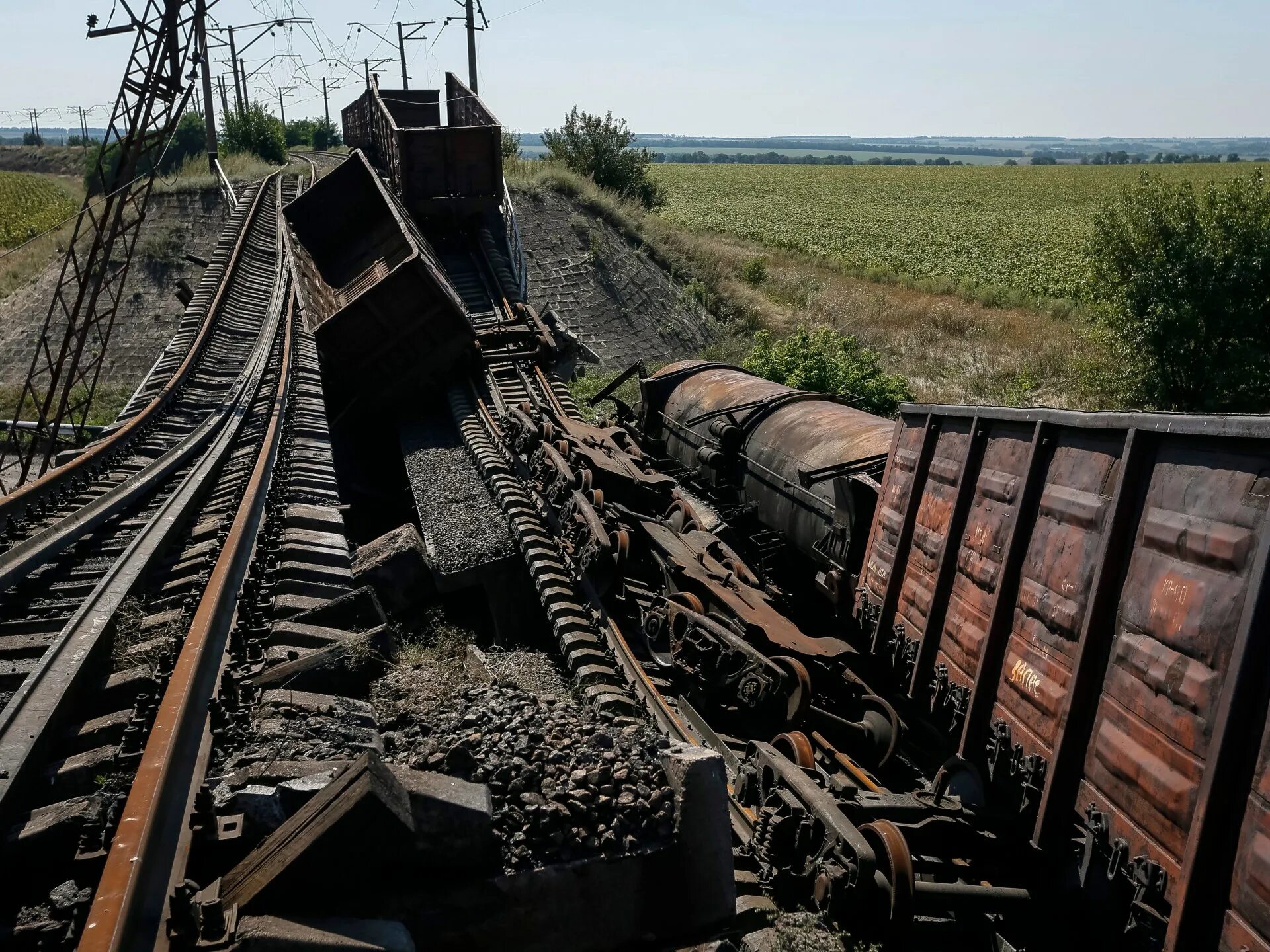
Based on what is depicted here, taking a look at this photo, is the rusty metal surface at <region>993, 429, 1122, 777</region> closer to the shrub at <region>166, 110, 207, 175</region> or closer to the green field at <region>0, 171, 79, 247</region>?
the green field at <region>0, 171, 79, 247</region>

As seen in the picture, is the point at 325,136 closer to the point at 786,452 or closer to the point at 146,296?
the point at 146,296

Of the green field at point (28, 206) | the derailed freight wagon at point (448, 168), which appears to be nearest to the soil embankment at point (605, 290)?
the derailed freight wagon at point (448, 168)

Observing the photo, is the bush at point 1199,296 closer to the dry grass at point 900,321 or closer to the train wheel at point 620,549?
the dry grass at point 900,321

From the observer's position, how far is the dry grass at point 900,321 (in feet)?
77.2

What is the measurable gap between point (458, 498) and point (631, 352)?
1444cm

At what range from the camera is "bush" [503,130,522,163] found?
39625mm

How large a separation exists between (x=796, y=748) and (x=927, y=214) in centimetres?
7747

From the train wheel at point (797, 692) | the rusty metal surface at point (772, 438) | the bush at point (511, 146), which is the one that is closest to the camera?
the train wheel at point (797, 692)

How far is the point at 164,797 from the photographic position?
399 centimetres

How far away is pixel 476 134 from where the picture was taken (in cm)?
2314

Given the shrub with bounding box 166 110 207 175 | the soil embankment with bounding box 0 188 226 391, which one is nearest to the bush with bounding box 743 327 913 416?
the soil embankment with bounding box 0 188 226 391

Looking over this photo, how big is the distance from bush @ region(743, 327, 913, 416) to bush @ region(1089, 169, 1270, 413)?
5.16 metres

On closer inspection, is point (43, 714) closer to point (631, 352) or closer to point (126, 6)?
point (126, 6)

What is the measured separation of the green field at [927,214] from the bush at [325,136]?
2342 centimetres
